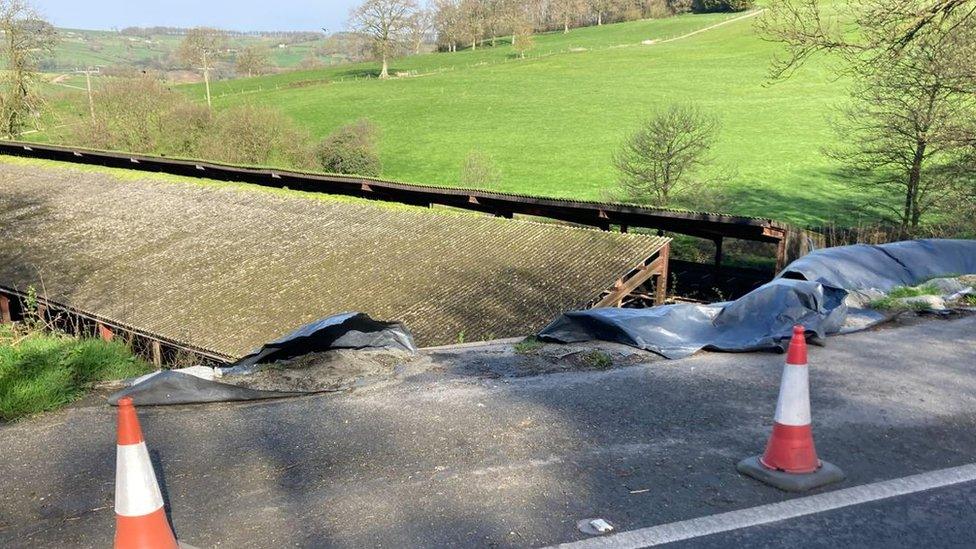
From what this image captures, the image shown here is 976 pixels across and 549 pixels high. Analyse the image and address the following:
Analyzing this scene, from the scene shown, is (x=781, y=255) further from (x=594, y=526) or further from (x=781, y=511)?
(x=594, y=526)

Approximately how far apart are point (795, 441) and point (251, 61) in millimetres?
109765

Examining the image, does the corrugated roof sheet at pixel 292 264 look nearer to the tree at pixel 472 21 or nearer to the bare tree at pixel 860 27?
the bare tree at pixel 860 27

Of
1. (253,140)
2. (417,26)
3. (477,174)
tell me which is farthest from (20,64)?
(417,26)

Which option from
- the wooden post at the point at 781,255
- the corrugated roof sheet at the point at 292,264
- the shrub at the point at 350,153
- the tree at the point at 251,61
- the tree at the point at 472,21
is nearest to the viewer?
the corrugated roof sheet at the point at 292,264

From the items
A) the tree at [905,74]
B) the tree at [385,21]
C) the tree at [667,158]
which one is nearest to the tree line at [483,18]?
the tree at [385,21]

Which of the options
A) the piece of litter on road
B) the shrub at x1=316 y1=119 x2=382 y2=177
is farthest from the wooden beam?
the shrub at x1=316 y1=119 x2=382 y2=177

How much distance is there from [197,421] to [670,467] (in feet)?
10.6

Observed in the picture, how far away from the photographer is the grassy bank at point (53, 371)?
564cm

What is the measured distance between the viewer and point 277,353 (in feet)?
22.6

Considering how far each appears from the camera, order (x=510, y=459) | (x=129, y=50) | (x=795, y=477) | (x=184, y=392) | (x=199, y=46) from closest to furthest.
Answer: (x=795, y=477), (x=510, y=459), (x=184, y=392), (x=199, y=46), (x=129, y=50)

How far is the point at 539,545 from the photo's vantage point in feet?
11.9

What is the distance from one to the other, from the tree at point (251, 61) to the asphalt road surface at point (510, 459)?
107 meters

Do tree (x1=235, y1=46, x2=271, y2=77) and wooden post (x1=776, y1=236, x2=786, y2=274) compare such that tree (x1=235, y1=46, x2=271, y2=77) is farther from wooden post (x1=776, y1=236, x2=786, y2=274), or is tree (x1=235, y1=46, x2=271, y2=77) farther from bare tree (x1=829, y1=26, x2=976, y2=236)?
wooden post (x1=776, y1=236, x2=786, y2=274)

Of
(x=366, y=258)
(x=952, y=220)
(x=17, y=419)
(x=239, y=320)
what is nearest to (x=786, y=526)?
(x=17, y=419)
